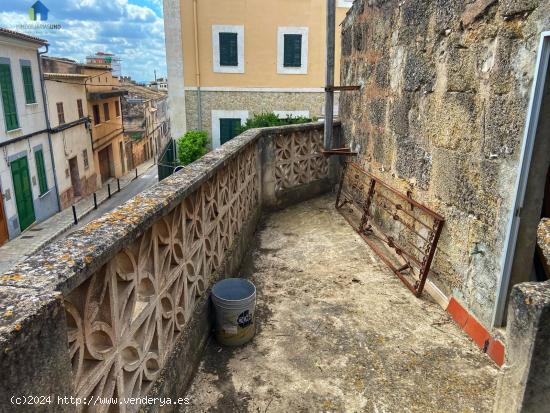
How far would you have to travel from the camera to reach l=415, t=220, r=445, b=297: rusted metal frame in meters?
4.29

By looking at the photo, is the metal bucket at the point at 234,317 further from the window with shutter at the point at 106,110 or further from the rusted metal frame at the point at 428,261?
the window with shutter at the point at 106,110

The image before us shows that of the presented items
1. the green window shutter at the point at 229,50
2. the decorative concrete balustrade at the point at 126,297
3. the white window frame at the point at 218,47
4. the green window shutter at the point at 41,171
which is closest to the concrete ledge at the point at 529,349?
the decorative concrete balustrade at the point at 126,297

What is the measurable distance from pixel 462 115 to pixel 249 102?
15.8 metres

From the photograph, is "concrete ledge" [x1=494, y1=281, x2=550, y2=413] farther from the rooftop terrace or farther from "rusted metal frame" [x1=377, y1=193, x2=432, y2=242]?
"rusted metal frame" [x1=377, y1=193, x2=432, y2=242]

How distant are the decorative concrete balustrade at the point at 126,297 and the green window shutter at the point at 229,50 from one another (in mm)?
14923

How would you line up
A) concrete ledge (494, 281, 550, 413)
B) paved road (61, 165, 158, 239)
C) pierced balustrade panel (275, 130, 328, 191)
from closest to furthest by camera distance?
concrete ledge (494, 281, 550, 413) → pierced balustrade panel (275, 130, 328, 191) → paved road (61, 165, 158, 239)

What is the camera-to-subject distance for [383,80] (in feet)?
19.3

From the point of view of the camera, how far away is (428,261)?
4.37 meters

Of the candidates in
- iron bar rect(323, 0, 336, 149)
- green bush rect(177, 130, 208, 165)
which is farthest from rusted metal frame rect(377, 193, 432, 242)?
green bush rect(177, 130, 208, 165)

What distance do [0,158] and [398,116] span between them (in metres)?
15.1

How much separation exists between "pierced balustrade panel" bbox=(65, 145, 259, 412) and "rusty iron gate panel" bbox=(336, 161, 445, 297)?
2165 mm

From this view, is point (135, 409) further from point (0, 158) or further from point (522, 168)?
point (0, 158)

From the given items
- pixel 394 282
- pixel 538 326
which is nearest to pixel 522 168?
pixel 538 326

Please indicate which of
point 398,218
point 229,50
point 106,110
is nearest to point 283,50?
point 229,50
